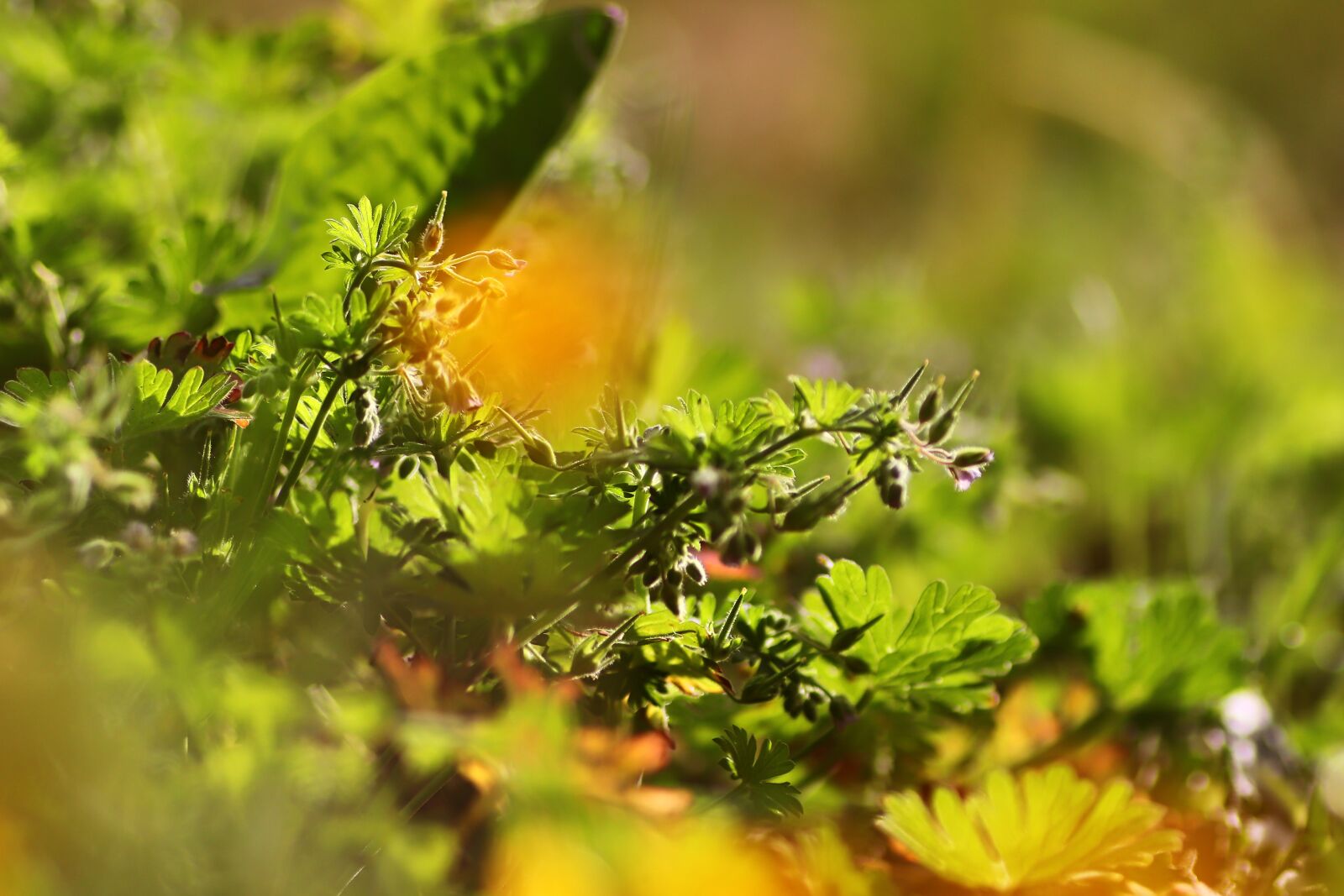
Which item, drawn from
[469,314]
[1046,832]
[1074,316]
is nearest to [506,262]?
[469,314]

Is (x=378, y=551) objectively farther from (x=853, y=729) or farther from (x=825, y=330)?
(x=825, y=330)

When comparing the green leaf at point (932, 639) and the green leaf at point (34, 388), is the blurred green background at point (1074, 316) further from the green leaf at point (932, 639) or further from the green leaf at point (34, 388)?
the green leaf at point (34, 388)

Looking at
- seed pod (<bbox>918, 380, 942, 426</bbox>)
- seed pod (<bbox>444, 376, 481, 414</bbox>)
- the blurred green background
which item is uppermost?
seed pod (<bbox>918, 380, 942, 426</bbox>)

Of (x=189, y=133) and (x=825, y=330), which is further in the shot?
(x=825, y=330)

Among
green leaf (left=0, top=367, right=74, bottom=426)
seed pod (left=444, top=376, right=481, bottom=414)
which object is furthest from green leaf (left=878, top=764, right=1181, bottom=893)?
green leaf (left=0, top=367, right=74, bottom=426)

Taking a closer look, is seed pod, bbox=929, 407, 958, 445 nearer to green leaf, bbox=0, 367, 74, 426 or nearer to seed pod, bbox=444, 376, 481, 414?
seed pod, bbox=444, 376, 481, 414

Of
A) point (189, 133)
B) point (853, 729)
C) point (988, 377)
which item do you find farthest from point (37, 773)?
point (988, 377)
